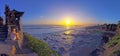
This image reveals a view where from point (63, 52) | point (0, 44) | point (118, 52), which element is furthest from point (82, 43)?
point (0, 44)

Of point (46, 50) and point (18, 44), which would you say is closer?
point (18, 44)

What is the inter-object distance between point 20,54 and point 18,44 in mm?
1234

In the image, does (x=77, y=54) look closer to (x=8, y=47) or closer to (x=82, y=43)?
(x=82, y=43)

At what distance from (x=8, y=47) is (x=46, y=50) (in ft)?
16.4

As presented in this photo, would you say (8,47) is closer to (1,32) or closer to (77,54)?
(1,32)

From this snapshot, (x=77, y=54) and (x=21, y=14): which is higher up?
(x=21, y=14)

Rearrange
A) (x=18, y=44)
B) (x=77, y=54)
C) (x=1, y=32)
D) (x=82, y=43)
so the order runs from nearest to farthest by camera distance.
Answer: (x=18, y=44) → (x=1, y=32) → (x=77, y=54) → (x=82, y=43)

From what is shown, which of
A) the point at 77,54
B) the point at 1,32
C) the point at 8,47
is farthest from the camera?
the point at 77,54

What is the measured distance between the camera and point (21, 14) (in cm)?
2391

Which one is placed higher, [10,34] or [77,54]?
[10,34]

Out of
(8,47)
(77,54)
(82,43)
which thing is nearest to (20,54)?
(8,47)

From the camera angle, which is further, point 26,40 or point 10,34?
point 26,40

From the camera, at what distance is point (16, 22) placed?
23.7m

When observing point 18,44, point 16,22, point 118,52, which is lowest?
point 118,52
